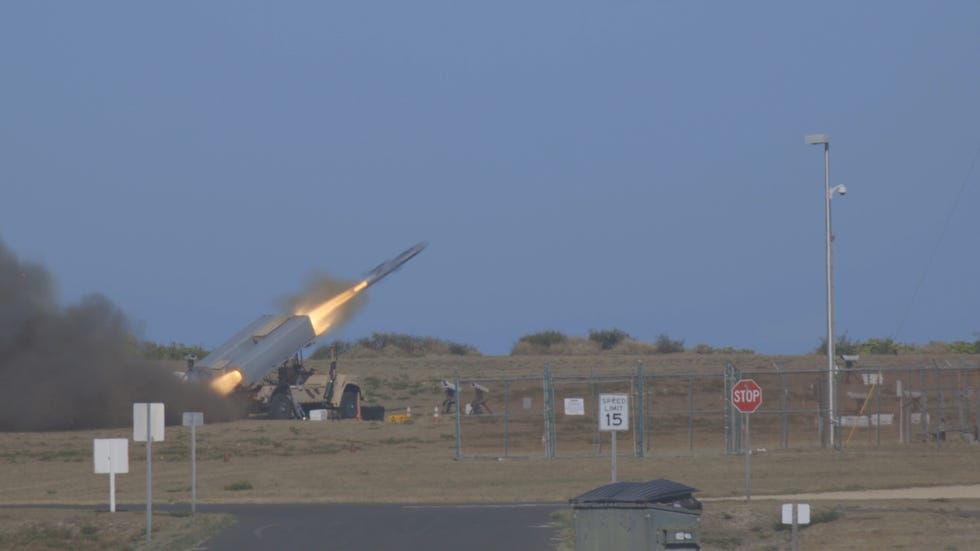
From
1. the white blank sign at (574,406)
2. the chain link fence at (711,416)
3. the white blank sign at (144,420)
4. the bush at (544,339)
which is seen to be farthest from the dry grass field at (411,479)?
the bush at (544,339)

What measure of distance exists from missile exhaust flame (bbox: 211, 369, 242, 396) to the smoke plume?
15.6 inches

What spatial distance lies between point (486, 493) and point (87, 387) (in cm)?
2312

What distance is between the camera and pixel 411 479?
36.3 metres

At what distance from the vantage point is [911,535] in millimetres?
22062

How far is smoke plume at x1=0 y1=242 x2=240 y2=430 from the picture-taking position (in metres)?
49.9

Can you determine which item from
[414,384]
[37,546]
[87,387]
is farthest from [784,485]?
[414,384]

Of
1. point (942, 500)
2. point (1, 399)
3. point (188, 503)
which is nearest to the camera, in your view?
point (942, 500)

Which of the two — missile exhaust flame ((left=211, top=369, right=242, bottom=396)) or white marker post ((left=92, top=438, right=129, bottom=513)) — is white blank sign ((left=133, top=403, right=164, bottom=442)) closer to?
white marker post ((left=92, top=438, right=129, bottom=513))

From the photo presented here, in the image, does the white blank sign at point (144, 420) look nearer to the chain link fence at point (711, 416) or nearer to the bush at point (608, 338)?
the chain link fence at point (711, 416)

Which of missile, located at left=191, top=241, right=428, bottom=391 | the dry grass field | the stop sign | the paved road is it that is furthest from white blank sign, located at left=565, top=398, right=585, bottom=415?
missile, located at left=191, top=241, right=428, bottom=391

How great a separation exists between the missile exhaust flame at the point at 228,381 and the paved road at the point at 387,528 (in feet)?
72.9

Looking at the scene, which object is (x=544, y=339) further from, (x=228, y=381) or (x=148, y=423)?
(x=148, y=423)

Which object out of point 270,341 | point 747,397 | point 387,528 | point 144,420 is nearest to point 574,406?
point 747,397

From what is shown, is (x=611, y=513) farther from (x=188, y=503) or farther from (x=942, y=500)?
(x=188, y=503)
